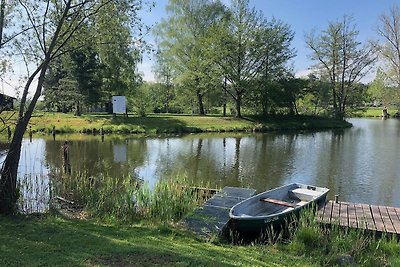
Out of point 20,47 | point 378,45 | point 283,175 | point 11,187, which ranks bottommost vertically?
point 283,175

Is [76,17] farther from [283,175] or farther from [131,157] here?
[131,157]

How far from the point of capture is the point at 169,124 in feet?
135

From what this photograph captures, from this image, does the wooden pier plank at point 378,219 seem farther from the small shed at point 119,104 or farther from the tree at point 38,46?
the small shed at point 119,104

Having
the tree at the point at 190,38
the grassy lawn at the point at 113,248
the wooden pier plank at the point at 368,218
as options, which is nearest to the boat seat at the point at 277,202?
the wooden pier plank at the point at 368,218

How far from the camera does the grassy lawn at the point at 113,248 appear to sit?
5809 millimetres

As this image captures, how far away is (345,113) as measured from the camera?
2104 inches

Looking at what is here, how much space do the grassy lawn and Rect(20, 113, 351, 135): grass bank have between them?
100 ft

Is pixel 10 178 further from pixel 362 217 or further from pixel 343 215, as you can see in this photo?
pixel 362 217

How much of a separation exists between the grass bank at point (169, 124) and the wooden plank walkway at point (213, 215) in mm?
27149

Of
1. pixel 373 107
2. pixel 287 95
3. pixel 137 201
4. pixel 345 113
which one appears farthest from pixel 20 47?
pixel 373 107

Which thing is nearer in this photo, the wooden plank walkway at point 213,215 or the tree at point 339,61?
the wooden plank walkway at point 213,215

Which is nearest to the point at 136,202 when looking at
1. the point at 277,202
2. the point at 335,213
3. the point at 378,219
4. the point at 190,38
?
the point at 277,202

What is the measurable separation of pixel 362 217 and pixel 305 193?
274 cm

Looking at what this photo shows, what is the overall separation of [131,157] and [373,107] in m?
84.6
